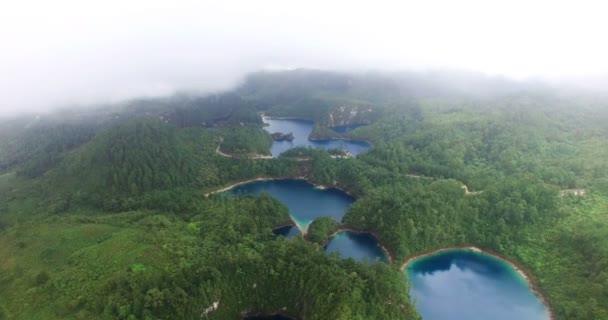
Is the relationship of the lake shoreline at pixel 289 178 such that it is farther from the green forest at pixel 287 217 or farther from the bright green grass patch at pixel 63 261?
the bright green grass patch at pixel 63 261

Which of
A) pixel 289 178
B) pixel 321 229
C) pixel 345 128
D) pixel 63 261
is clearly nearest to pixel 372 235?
pixel 321 229

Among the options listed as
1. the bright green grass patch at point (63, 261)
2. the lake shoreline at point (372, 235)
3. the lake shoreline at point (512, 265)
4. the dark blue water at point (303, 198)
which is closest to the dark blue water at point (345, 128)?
the dark blue water at point (303, 198)

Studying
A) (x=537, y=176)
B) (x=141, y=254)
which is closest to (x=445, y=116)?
(x=537, y=176)

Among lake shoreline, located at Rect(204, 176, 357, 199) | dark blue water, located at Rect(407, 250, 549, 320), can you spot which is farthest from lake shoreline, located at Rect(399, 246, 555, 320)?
lake shoreline, located at Rect(204, 176, 357, 199)

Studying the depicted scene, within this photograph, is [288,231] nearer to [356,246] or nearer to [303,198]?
[356,246]

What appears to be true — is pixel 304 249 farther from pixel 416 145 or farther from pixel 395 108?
pixel 395 108
